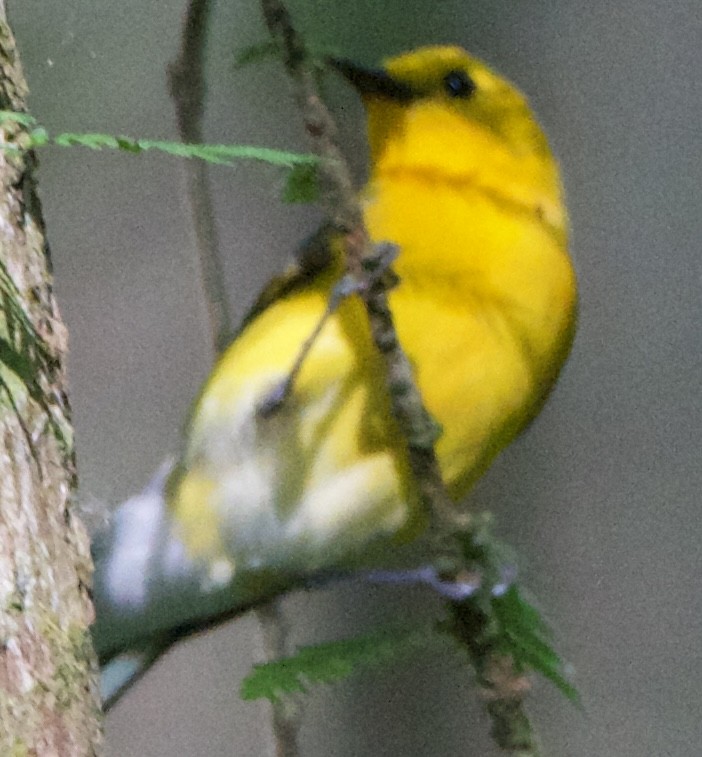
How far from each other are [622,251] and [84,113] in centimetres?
54

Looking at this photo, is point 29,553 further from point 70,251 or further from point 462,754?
point 462,754

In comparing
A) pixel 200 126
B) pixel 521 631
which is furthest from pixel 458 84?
pixel 521 631

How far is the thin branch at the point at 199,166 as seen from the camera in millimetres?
820

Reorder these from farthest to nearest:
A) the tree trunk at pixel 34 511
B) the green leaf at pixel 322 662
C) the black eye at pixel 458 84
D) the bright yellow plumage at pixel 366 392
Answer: the black eye at pixel 458 84
the bright yellow plumage at pixel 366 392
the green leaf at pixel 322 662
the tree trunk at pixel 34 511

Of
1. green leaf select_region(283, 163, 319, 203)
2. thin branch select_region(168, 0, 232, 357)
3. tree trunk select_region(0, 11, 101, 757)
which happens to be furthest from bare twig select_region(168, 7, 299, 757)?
tree trunk select_region(0, 11, 101, 757)

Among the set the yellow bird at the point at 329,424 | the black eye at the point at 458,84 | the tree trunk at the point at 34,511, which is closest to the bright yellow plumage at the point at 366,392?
the yellow bird at the point at 329,424

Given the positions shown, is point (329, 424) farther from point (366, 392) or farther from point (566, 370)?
point (566, 370)

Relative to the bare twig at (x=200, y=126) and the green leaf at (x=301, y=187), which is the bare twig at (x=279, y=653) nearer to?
the bare twig at (x=200, y=126)

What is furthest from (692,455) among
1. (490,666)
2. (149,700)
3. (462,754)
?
(149,700)

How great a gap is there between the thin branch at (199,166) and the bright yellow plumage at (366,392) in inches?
3.8

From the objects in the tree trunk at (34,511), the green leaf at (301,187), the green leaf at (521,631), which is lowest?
the green leaf at (521,631)

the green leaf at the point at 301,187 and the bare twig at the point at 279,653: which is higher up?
the green leaf at the point at 301,187

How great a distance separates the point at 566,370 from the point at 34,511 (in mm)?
650

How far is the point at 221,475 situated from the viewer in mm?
750
